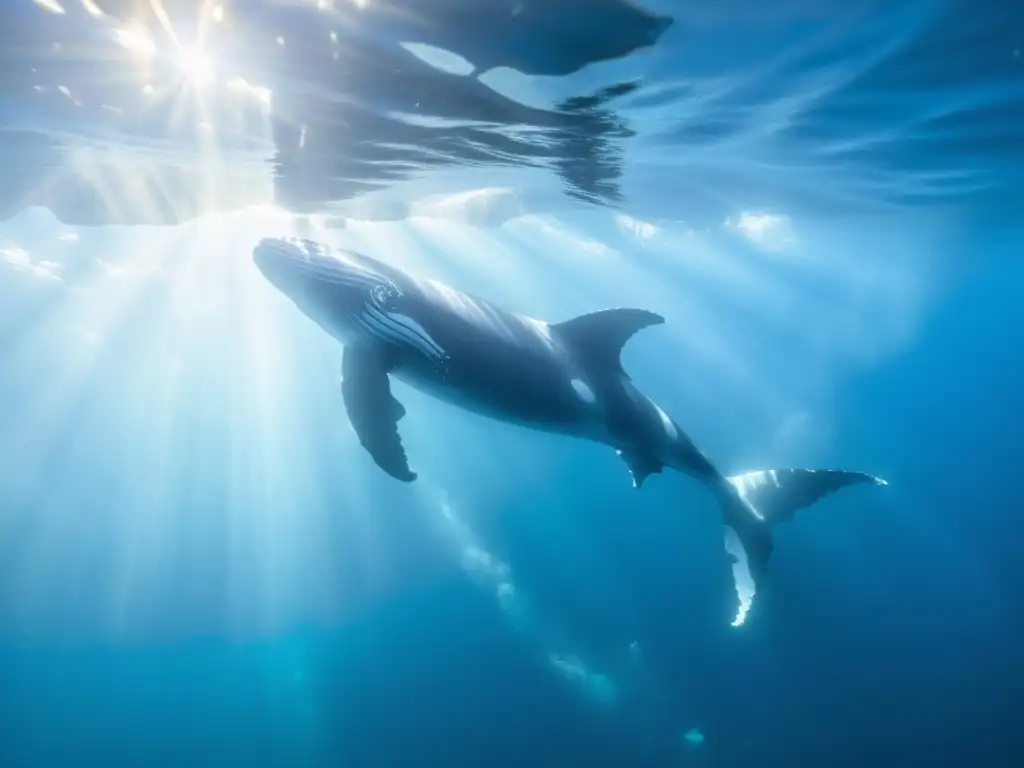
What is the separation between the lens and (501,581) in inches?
1756

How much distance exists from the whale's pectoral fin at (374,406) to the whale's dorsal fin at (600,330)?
101 inches

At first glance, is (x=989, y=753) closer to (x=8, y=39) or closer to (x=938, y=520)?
(x=938, y=520)

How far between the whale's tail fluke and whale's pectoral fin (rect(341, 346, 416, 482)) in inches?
247

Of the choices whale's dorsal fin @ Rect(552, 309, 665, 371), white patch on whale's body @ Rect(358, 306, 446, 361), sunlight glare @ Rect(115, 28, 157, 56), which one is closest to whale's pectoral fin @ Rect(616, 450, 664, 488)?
whale's dorsal fin @ Rect(552, 309, 665, 371)

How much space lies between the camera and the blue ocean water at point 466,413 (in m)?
10.7

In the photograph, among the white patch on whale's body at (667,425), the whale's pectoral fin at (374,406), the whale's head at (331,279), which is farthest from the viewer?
the white patch on whale's body at (667,425)

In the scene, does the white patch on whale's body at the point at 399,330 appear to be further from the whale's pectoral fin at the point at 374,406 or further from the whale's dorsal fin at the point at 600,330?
the whale's dorsal fin at the point at 600,330

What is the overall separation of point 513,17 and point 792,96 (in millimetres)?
6529

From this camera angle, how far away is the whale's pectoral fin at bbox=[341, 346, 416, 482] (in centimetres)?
680

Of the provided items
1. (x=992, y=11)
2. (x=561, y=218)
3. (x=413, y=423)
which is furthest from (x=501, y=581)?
(x=992, y=11)

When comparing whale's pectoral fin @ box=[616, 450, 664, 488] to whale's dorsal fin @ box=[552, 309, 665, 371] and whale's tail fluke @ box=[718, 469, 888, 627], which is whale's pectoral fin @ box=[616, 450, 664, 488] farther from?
whale's tail fluke @ box=[718, 469, 888, 627]

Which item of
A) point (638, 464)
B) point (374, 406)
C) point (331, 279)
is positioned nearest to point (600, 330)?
point (638, 464)

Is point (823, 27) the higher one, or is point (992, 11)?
point (992, 11)

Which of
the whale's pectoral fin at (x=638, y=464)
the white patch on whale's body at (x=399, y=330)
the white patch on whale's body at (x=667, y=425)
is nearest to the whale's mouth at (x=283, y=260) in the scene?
the white patch on whale's body at (x=399, y=330)
